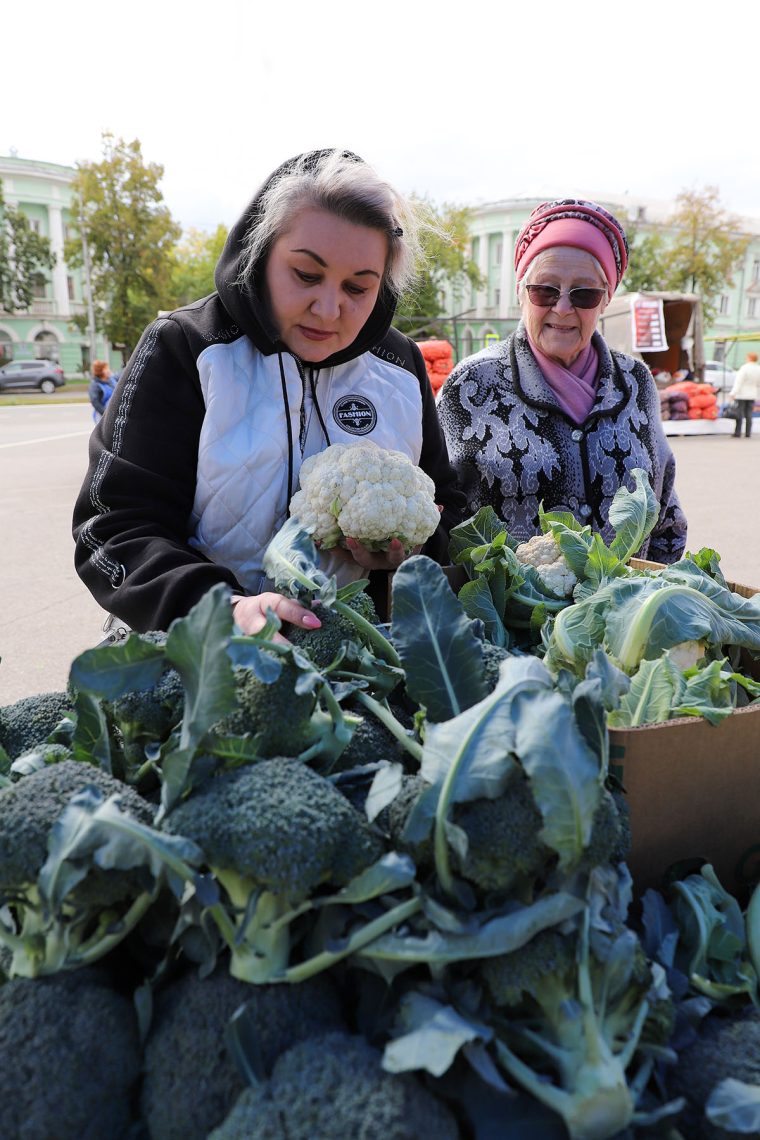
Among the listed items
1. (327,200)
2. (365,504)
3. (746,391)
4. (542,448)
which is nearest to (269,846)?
(365,504)

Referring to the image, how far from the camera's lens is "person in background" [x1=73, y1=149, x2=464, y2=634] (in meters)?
1.68

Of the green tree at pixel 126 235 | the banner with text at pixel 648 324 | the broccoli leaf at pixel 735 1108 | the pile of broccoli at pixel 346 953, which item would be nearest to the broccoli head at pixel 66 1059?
the pile of broccoli at pixel 346 953

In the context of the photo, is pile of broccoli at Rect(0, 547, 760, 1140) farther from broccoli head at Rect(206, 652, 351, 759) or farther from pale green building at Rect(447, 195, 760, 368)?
pale green building at Rect(447, 195, 760, 368)

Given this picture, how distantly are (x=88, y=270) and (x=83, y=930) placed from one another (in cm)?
3386

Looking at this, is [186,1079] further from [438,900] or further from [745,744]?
[745,744]

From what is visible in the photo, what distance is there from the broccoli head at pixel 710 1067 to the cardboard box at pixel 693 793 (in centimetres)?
25

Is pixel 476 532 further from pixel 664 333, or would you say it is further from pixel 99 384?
pixel 664 333

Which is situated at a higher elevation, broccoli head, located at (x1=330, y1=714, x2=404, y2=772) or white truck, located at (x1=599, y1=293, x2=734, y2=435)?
white truck, located at (x1=599, y1=293, x2=734, y2=435)

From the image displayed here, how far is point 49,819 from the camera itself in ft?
2.87

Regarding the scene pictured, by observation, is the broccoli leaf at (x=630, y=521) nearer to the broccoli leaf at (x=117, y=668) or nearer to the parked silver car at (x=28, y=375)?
the broccoli leaf at (x=117, y=668)

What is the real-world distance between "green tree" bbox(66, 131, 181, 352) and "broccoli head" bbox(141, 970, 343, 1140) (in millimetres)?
31596

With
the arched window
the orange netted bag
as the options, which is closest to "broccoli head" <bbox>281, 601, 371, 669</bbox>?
the orange netted bag

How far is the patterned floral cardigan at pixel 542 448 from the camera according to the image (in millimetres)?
2721

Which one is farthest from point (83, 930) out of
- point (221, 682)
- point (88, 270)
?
point (88, 270)
